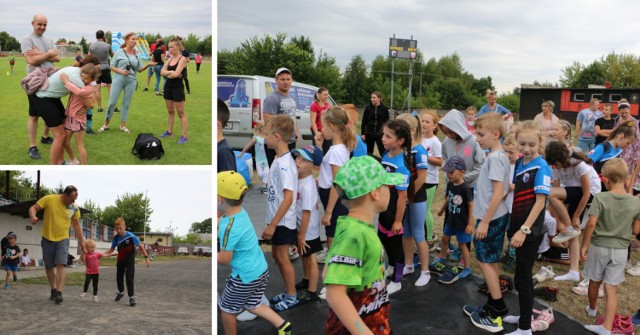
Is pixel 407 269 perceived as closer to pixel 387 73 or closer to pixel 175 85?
pixel 175 85

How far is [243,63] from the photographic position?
42.1 meters

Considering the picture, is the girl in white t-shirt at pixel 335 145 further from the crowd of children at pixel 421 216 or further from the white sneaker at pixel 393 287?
the white sneaker at pixel 393 287

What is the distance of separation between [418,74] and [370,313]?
81.0m

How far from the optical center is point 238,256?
111 inches

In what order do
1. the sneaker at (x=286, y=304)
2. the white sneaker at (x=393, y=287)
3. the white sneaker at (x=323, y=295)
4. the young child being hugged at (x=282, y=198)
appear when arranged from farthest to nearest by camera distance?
the white sneaker at (x=393, y=287)
the white sneaker at (x=323, y=295)
the sneaker at (x=286, y=304)
the young child being hugged at (x=282, y=198)

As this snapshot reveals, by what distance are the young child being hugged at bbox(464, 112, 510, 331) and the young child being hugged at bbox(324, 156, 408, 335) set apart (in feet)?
4.90

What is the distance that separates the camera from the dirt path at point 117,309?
8.70ft

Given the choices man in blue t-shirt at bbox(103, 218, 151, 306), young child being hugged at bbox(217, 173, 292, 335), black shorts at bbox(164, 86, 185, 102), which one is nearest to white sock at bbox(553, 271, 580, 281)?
young child being hugged at bbox(217, 173, 292, 335)

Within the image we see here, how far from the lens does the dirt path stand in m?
2.65

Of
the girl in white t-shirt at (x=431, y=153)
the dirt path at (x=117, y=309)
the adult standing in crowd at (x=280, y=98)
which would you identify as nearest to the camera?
the dirt path at (x=117, y=309)

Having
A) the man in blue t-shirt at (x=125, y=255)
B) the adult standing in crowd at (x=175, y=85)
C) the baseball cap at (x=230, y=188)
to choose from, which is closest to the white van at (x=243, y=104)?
the adult standing in crowd at (x=175, y=85)

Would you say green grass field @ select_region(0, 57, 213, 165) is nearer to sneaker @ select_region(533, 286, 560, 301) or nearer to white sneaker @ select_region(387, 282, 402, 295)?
white sneaker @ select_region(387, 282, 402, 295)

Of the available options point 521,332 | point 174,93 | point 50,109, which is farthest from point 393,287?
point 174,93

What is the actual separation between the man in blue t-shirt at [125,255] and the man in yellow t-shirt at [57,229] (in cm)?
20
